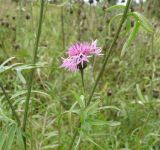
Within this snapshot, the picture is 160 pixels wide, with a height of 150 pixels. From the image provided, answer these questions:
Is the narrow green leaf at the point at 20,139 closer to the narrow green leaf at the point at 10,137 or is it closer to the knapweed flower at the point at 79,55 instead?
the narrow green leaf at the point at 10,137

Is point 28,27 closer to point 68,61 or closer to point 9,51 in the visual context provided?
point 9,51

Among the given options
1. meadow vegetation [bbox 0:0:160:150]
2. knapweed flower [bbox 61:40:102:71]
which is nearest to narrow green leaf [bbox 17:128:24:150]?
meadow vegetation [bbox 0:0:160:150]

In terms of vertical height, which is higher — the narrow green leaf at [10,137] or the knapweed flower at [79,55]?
the knapweed flower at [79,55]

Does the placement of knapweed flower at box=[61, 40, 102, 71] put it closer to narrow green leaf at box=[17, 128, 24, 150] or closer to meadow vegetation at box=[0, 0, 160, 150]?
meadow vegetation at box=[0, 0, 160, 150]

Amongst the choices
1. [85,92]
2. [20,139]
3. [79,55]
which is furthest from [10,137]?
[85,92]

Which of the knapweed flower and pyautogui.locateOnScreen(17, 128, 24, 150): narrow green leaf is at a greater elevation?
the knapweed flower

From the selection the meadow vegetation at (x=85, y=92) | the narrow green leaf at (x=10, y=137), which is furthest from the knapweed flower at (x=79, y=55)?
the narrow green leaf at (x=10, y=137)

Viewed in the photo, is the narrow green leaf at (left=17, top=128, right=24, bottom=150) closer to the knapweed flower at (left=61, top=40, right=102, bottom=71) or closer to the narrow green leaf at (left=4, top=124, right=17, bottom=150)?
the narrow green leaf at (left=4, top=124, right=17, bottom=150)

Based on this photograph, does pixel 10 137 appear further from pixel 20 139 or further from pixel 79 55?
pixel 79 55
